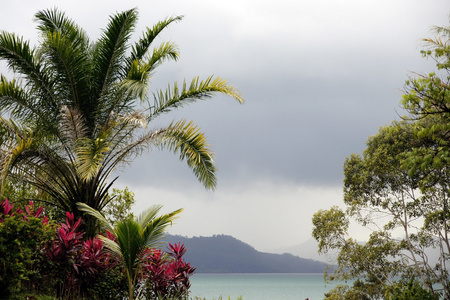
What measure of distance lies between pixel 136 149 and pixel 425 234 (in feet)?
41.8

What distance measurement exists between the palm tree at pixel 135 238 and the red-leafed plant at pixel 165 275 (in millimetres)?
429

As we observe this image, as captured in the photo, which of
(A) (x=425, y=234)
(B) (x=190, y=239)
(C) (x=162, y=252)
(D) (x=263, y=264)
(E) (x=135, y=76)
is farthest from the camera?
(D) (x=263, y=264)

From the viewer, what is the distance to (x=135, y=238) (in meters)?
8.84

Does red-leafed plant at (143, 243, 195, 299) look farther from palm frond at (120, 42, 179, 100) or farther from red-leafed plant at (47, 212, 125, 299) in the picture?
palm frond at (120, 42, 179, 100)

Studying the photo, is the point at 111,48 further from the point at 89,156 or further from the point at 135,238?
the point at 135,238

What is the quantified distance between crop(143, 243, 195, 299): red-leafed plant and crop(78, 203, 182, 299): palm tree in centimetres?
43

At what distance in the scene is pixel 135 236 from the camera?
8.82 m

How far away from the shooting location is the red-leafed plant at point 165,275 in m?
9.76

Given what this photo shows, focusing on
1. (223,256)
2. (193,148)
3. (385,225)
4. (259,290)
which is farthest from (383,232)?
(223,256)

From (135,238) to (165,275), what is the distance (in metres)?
1.50

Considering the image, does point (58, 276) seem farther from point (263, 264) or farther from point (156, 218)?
point (263, 264)

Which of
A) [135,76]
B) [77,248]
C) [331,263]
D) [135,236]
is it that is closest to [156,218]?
[135,236]

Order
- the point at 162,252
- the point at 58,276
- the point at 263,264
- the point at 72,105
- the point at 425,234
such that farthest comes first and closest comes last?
1. the point at 263,264
2. the point at 425,234
3. the point at 72,105
4. the point at 162,252
5. the point at 58,276

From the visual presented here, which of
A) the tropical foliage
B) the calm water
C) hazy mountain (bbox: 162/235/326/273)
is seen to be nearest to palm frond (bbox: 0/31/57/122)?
the tropical foliage
